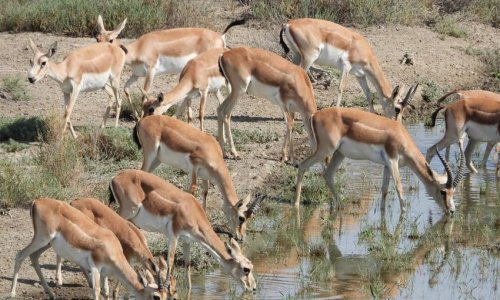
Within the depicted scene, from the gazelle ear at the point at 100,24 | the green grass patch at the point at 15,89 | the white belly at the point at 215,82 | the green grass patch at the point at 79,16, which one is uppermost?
the white belly at the point at 215,82

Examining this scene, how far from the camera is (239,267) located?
9398mm

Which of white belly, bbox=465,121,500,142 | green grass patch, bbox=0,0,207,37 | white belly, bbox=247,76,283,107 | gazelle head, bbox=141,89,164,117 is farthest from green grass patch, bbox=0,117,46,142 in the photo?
white belly, bbox=465,121,500,142

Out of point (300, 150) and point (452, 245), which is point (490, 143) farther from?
point (452, 245)

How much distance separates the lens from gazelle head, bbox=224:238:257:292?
9398 millimetres

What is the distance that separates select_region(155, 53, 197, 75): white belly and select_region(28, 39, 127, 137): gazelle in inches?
24.9

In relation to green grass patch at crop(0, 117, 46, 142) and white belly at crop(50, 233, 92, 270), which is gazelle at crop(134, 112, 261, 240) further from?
green grass patch at crop(0, 117, 46, 142)

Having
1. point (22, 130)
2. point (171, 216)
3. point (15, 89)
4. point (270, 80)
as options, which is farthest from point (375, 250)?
point (15, 89)

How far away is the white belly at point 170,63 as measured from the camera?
51.4 feet

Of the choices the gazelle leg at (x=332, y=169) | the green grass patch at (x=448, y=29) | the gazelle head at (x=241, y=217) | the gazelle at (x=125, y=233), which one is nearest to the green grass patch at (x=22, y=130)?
the gazelle leg at (x=332, y=169)

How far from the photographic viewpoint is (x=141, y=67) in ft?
51.3

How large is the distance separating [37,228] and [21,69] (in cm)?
870

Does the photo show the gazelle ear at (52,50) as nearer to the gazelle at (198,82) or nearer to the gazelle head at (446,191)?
the gazelle at (198,82)

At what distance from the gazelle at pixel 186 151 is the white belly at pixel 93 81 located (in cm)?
340

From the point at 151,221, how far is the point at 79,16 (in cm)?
969
